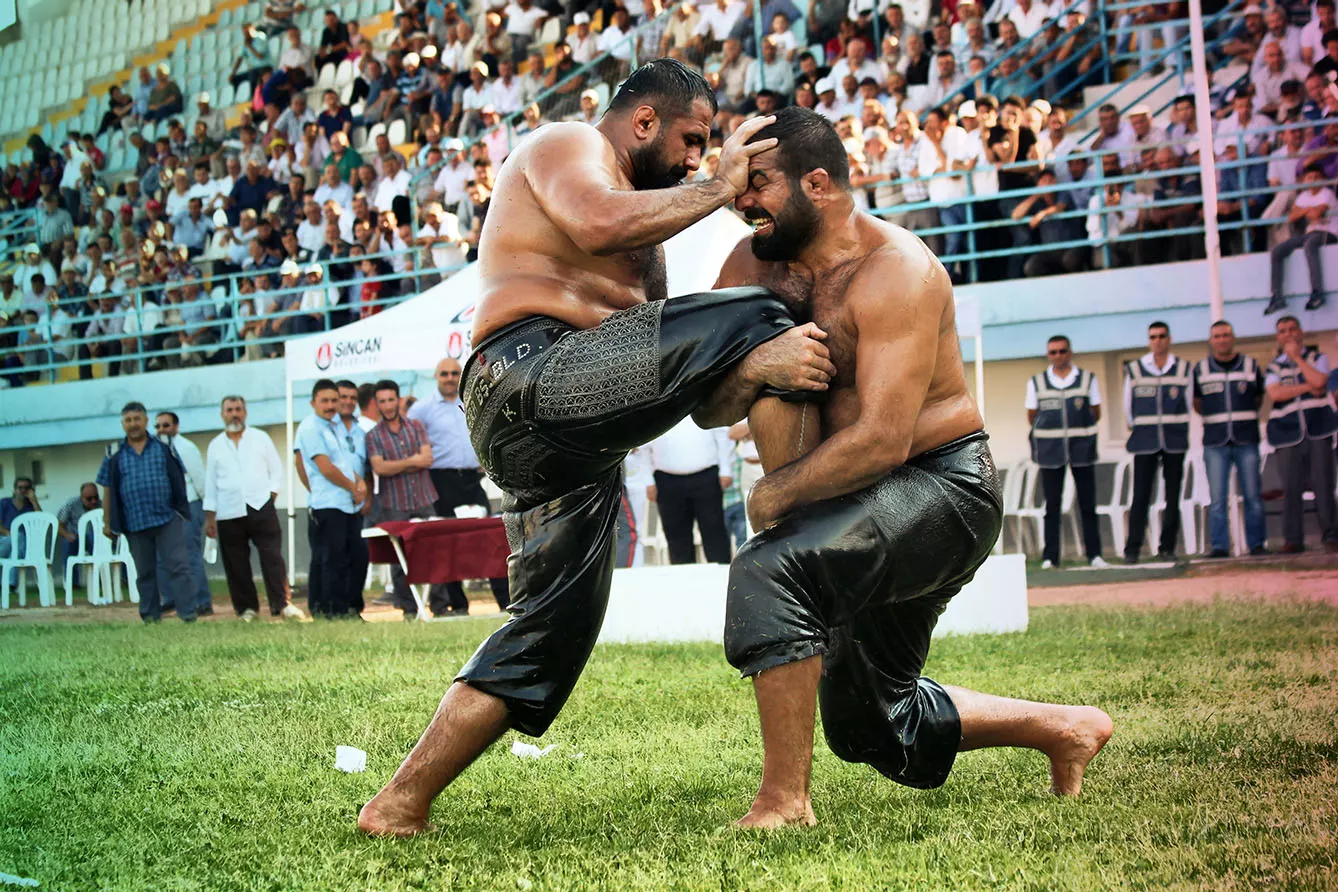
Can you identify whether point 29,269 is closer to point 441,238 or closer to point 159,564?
point 159,564

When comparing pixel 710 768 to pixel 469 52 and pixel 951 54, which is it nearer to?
pixel 951 54

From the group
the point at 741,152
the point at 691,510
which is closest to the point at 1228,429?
the point at 691,510

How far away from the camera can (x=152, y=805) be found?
4.01 metres

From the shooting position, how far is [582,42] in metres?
18.2

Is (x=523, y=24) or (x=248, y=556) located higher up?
(x=523, y=24)

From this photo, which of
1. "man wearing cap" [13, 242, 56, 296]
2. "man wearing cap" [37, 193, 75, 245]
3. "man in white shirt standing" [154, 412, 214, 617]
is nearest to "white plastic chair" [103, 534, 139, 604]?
"man in white shirt standing" [154, 412, 214, 617]

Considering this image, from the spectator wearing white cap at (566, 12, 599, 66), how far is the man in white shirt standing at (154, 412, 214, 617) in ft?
24.6

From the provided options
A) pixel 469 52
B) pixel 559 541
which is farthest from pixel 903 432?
pixel 469 52

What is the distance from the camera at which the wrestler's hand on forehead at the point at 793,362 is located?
3.24 metres

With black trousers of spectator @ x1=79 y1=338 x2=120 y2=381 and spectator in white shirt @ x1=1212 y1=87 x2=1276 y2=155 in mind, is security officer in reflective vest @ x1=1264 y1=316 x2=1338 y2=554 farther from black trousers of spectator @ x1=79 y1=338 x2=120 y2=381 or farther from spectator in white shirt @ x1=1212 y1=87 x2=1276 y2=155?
black trousers of spectator @ x1=79 y1=338 x2=120 y2=381

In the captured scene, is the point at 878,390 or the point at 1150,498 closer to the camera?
the point at 878,390

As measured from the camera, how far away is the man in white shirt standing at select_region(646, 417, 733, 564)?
1056 cm

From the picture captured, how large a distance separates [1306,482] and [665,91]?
403 inches

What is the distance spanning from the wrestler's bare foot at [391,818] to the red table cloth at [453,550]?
290 inches
